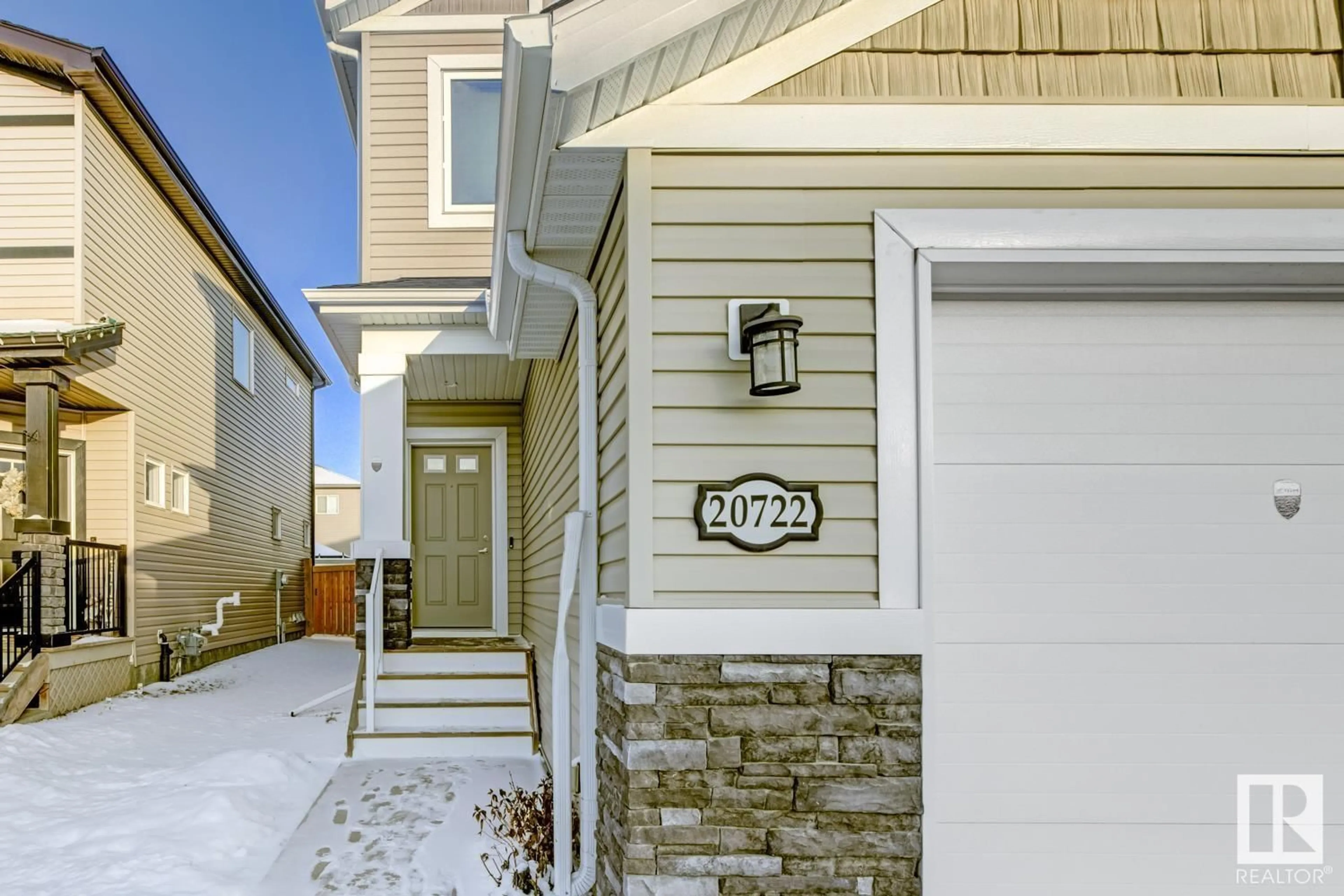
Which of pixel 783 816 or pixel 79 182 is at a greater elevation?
pixel 79 182

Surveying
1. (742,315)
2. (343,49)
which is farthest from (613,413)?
(343,49)

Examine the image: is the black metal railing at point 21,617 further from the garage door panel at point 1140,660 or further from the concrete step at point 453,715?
the garage door panel at point 1140,660

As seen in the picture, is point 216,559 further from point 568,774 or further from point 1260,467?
point 1260,467

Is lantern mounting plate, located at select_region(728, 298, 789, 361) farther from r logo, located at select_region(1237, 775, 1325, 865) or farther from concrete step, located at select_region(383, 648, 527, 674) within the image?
concrete step, located at select_region(383, 648, 527, 674)

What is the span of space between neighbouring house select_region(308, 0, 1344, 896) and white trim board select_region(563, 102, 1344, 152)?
0.03 ft

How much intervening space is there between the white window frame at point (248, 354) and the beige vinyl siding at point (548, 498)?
23.4 feet

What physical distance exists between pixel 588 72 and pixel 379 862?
3.40 m

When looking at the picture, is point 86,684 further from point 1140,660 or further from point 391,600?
point 1140,660

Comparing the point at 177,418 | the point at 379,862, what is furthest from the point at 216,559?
the point at 379,862

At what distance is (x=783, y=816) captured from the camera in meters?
2.72

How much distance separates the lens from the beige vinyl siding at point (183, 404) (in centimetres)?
916

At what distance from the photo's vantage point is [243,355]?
46.2ft

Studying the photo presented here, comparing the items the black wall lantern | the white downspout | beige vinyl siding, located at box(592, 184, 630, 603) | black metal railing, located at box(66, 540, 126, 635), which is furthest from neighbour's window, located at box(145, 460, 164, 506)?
the black wall lantern
